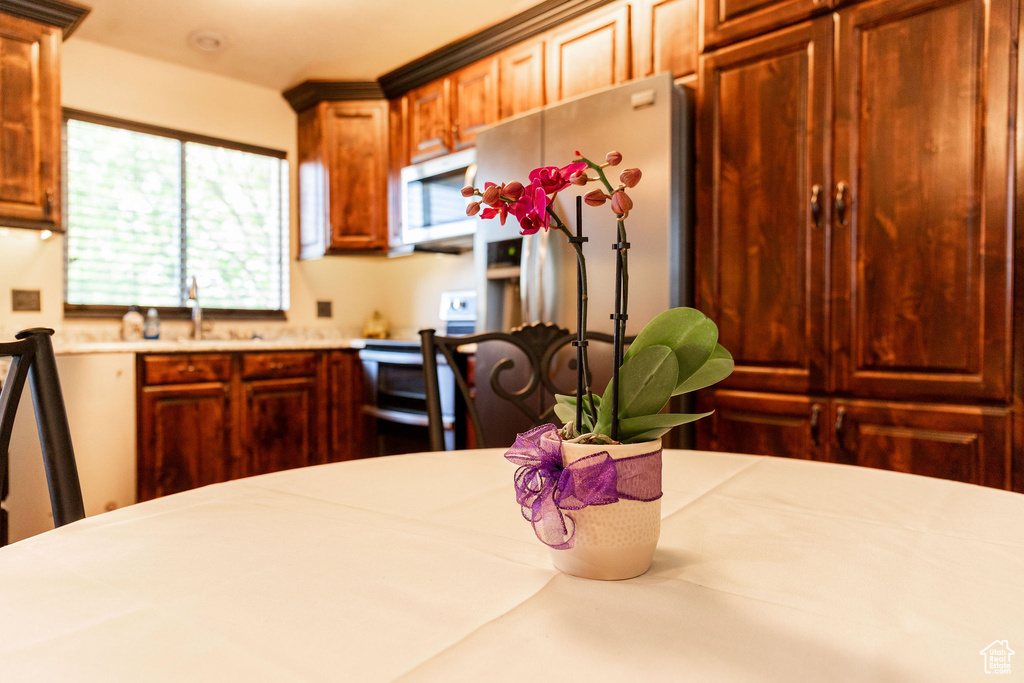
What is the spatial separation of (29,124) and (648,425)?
329 cm

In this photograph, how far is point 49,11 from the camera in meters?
2.78

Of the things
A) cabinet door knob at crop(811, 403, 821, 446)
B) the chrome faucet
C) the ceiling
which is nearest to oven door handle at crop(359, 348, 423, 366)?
the chrome faucet

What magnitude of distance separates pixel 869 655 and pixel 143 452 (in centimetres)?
304

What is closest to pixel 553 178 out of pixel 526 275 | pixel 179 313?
pixel 526 275

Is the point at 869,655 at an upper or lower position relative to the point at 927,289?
lower

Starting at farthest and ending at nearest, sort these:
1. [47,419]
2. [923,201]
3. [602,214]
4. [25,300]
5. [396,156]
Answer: [396,156] → [25,300] → [602,214] → [923,201] → [47,419]

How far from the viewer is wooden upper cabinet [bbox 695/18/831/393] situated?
6.21ft

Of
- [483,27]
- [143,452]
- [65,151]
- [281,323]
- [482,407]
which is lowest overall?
[143,452]

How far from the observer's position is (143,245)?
3.47 metres

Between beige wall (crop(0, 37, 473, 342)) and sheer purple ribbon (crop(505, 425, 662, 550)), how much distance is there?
10.9ft

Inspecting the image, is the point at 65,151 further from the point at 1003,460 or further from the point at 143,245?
the point at 1003,460

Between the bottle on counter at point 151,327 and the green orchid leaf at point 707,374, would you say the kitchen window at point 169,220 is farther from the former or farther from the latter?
the green orchid leaf at point 707,374

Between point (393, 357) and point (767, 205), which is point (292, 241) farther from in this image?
point (767, 205)

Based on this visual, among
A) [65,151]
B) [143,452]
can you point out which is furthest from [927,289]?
[65,151]
